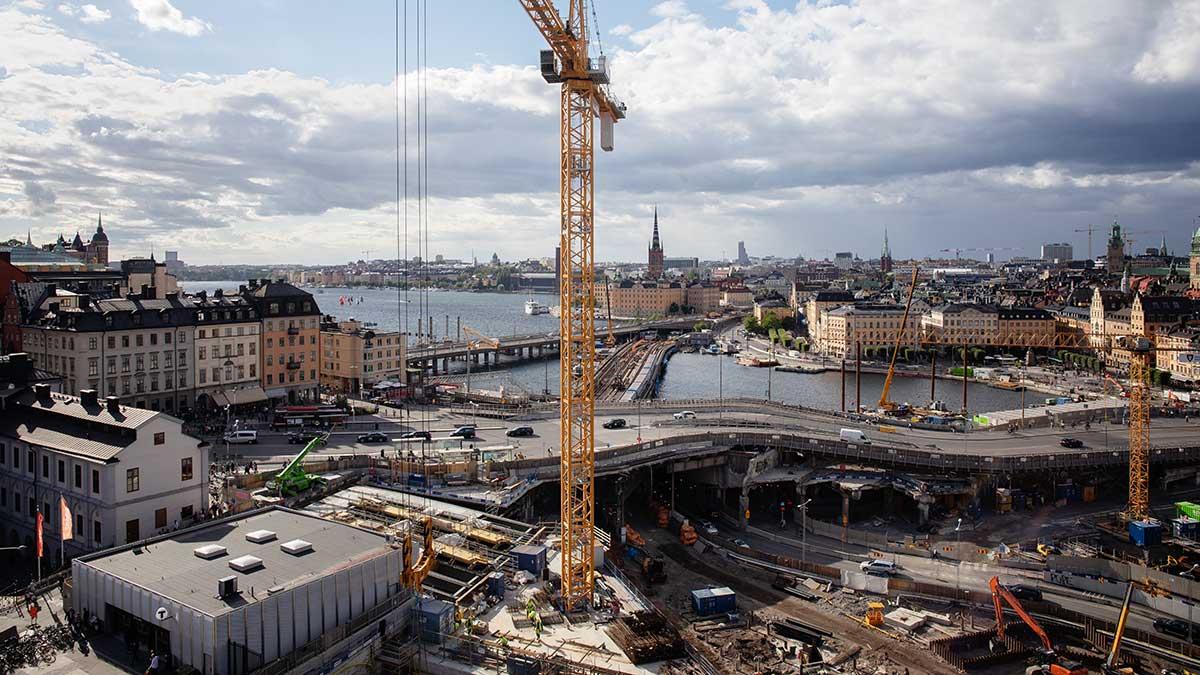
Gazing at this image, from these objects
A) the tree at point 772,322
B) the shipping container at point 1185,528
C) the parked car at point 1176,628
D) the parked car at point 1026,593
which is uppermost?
the tree at point 772,322

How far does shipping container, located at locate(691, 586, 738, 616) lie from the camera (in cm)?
2280

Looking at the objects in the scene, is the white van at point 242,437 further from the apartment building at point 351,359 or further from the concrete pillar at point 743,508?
the concrete pillar at point 743,508

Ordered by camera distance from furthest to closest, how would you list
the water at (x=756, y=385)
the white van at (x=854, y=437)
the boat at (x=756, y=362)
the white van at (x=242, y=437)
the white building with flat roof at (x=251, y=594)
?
the boat at (x=756, y=362)
the water at (x=756, y=385)
the white van at (x=854, y=437)
the white van at (x=242, y=437)
the white building with flat roof at (x=251, y=594)

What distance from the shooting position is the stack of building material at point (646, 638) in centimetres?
1772

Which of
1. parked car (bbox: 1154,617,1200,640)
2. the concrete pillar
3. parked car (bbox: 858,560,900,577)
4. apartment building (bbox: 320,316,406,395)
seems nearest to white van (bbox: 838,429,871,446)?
the concrete pillar

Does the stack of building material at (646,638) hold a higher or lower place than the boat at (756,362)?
higher

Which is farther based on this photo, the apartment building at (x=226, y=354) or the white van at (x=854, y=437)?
the apartment building at (x=226, y=354)

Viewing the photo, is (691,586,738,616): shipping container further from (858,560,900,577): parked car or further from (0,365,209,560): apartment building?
(0,365,209,560): apartment building

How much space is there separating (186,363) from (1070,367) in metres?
73.2

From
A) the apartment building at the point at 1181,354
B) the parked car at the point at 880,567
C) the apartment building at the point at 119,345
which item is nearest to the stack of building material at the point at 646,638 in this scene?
the parked car at the point at 880,567

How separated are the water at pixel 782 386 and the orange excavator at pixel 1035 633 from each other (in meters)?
39.9

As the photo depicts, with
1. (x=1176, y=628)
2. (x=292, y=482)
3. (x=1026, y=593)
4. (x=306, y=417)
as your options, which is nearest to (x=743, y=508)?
(x=1026, y=593)

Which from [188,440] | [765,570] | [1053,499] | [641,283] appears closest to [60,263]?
[188,440]

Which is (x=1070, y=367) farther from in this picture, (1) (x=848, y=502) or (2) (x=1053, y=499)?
(1) (x=848, y=502)
